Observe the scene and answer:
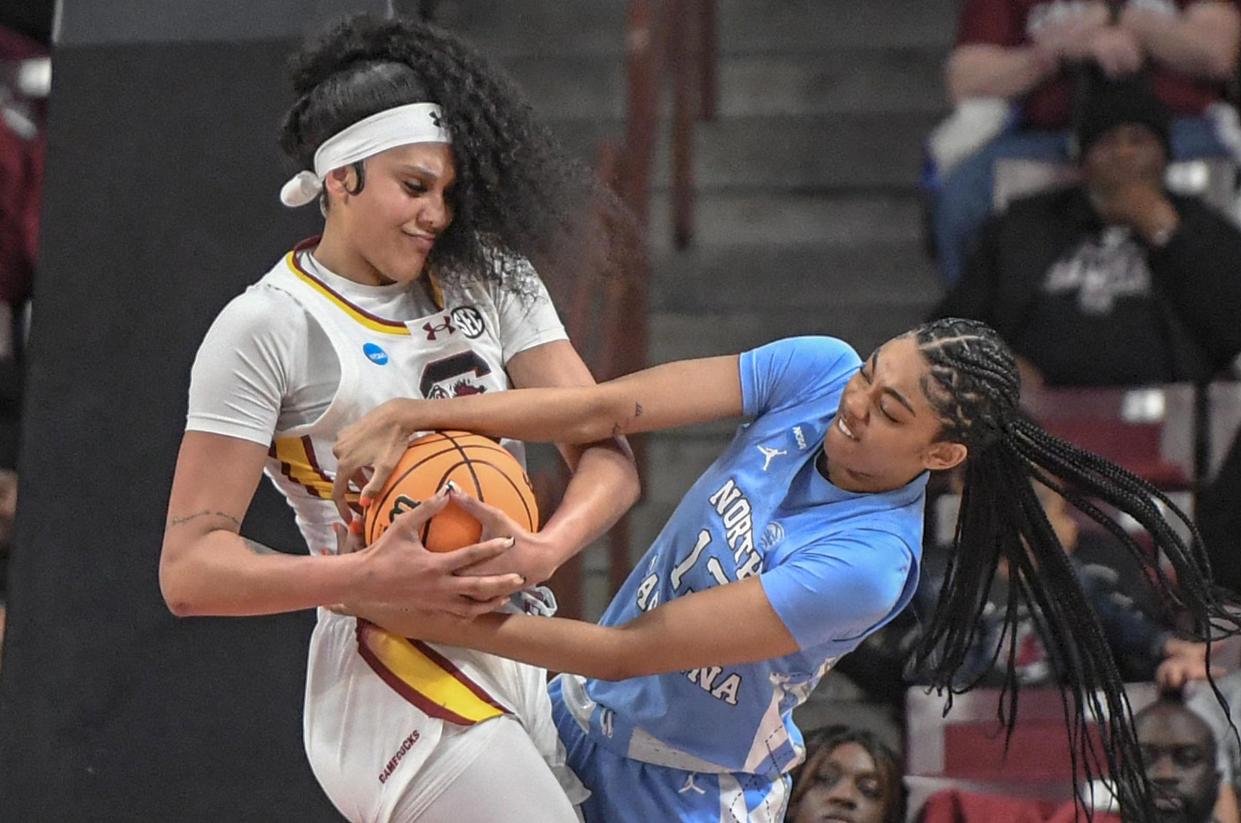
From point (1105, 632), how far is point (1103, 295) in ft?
4.45

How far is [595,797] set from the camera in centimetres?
310

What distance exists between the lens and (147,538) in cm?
369

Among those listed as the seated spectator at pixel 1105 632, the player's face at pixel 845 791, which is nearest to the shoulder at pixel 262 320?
the player's face at pixel 845 791

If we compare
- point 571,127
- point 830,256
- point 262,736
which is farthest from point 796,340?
point 571,127

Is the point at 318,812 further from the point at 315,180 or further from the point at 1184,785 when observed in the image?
the point at 1184,785

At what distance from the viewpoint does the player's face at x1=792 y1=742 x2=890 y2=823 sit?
13.8 feet

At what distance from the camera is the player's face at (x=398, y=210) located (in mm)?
2873

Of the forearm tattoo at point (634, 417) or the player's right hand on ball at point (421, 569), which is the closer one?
the player's right hand on ball at point (421, 569)

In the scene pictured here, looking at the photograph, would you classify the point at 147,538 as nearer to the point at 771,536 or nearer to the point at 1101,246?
the point at 771,536

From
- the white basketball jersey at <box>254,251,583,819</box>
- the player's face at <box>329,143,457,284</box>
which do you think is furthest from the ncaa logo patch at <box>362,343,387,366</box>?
the player's face at <box>329,143,457,284</box>

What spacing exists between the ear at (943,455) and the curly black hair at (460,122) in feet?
2.44

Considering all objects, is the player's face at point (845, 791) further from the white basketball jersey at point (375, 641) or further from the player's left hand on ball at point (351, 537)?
the player's left hand on ball at point (351, 537)

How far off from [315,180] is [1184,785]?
261cm

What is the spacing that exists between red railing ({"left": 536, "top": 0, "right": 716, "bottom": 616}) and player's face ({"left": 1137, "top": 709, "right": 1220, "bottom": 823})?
1362 mm
